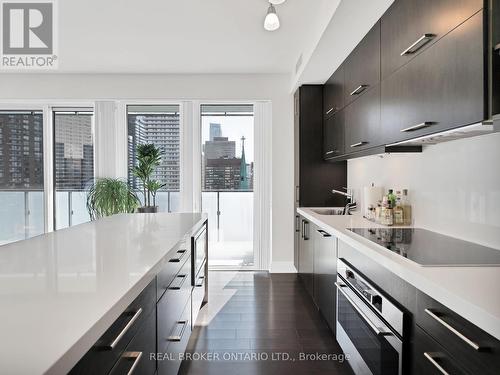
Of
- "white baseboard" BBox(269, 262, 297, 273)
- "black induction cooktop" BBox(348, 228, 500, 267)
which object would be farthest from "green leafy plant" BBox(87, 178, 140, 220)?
"black induction cooktop" BBox(348, 228, 500, 267)

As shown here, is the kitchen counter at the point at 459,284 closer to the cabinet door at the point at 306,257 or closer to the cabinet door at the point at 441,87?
the cabinet door at the point at 441,87

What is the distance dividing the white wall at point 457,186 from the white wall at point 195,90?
2.10 m

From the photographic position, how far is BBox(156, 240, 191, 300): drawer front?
153 centimetres

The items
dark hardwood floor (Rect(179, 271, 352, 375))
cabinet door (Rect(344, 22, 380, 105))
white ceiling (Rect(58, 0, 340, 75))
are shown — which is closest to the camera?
dark hardwood floor (Rect(179, 271, 352, 375))

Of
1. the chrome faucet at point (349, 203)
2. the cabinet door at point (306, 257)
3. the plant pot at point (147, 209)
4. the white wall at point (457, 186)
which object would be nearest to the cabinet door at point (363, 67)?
the white wall at point (457, 186)

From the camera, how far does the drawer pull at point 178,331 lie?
177 cm

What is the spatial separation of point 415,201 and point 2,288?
2.39m

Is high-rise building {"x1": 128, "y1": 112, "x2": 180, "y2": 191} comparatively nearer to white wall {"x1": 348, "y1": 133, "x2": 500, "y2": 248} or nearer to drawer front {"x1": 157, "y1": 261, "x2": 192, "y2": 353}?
drawer front {"x1": 157, "y1": 261, "x2": 192, "y2": 353}

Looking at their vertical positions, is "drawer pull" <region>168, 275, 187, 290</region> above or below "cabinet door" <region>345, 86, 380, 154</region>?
below

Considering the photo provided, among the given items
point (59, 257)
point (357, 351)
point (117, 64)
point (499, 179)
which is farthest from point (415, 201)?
point (117, 64)

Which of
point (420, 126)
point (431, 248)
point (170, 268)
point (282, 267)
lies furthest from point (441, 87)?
point (282, 267)

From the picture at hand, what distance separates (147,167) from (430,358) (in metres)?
Answer: 4.13

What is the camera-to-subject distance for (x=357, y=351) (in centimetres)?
190

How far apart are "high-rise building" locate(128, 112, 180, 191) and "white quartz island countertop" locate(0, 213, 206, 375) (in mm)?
2934
